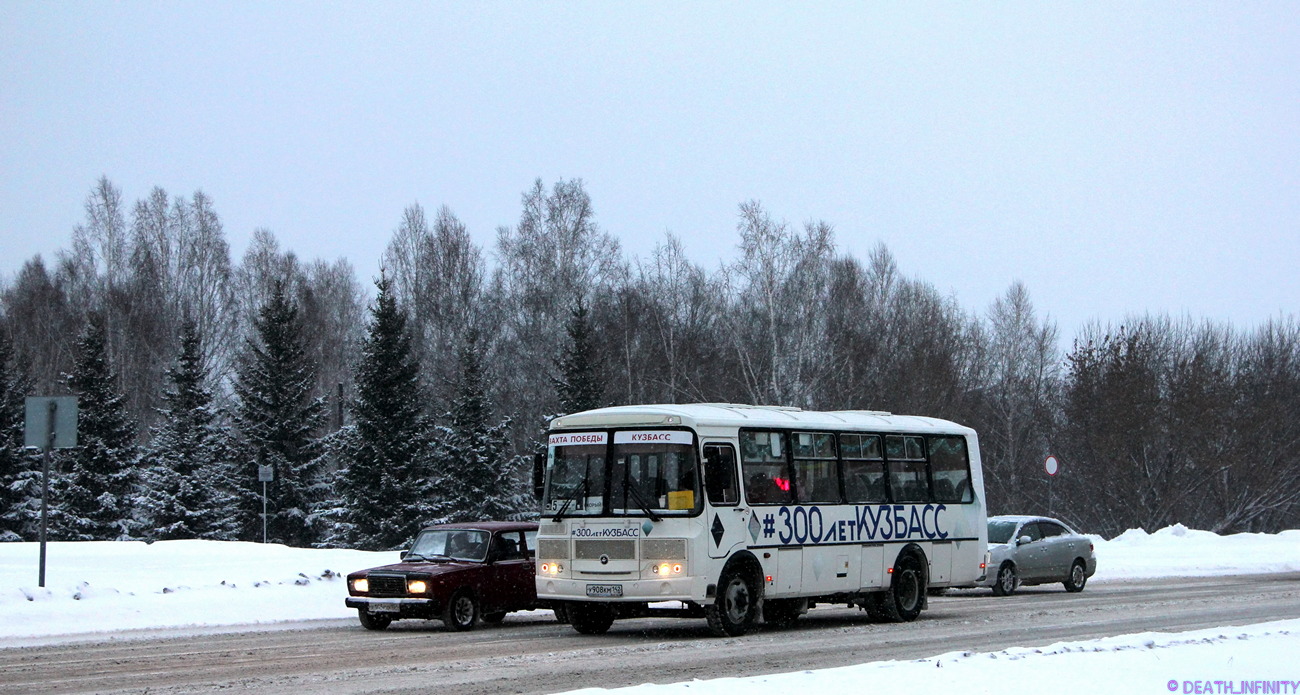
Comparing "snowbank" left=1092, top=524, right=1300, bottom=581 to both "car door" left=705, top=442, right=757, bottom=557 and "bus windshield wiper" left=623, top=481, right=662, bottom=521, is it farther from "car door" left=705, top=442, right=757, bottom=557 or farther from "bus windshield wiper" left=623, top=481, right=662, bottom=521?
"bus windshield wiper" left=623, top=481, right=662, bottom=521

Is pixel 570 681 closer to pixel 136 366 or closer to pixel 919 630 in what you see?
pixel 919 630

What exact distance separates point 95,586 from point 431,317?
178ft

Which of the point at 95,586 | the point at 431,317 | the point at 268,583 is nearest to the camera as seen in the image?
the point at 95,586

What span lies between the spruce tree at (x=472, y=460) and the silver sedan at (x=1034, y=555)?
2292 centimetres

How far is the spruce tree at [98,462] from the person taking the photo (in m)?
48.4

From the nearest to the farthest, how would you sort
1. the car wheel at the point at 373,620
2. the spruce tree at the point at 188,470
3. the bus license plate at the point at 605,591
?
the bus license plate at the point at 605,591, the car wheel at the point at 373,620, the spruce tree at the point at 188,470

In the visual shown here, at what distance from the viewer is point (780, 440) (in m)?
18.5

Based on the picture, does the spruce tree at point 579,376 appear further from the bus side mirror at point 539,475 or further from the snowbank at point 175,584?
the bus side mirror at point 539,475

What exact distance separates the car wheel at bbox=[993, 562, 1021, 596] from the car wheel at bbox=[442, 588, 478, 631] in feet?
37.0

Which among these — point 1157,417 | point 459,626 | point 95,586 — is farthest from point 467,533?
point 1157,417

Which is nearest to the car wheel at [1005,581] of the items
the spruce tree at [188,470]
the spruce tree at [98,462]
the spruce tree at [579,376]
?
the spruce tree at [579,376]

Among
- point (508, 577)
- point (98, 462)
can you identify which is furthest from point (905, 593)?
point (98, 462)

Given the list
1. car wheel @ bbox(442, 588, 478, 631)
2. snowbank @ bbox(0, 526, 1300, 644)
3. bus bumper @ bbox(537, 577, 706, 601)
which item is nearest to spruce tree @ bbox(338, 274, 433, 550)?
snowbank @ bbox(0, 526, 1300, 644)

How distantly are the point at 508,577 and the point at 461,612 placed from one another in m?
1.07
